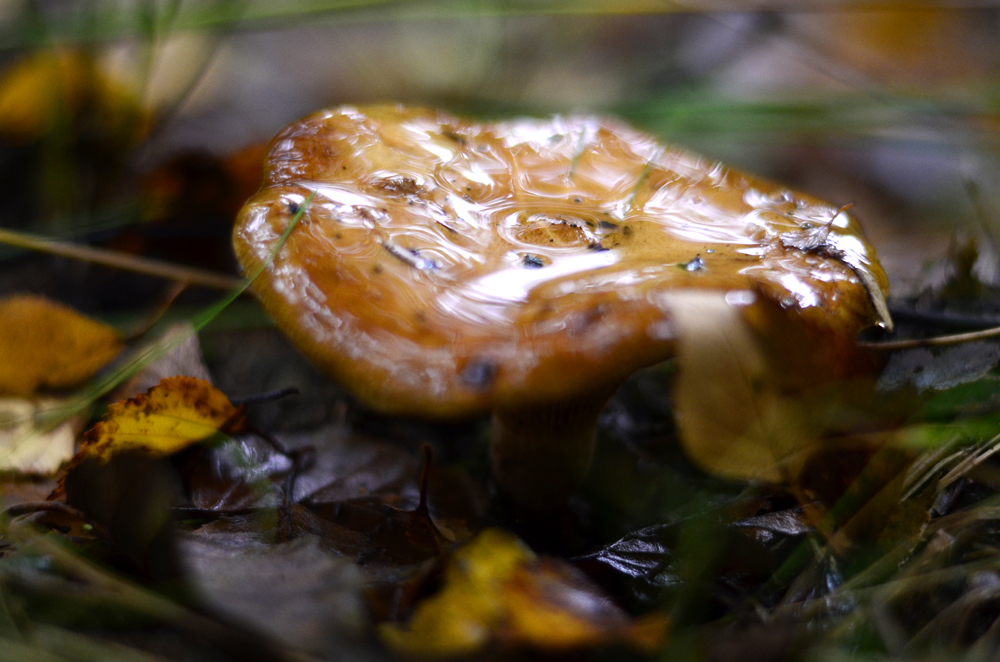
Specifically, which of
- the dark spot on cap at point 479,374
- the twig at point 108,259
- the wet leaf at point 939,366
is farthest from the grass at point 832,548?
the dark spot on cap at point 479,374

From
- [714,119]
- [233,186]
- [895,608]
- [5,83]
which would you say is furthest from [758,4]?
[5,83]

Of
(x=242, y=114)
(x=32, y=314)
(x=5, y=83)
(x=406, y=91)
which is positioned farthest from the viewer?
(x=406, y=91)

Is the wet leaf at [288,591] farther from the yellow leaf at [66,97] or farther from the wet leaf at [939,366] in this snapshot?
the yellow leaf at [66,97]

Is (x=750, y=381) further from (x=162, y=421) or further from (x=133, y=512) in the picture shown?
(x=162, y=421)

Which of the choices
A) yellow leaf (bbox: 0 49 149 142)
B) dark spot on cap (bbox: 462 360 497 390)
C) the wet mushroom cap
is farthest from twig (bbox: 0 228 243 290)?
dark spot on cap (bbox: 462 360 497 390)

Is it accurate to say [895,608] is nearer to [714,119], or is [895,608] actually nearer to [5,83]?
[714,119]

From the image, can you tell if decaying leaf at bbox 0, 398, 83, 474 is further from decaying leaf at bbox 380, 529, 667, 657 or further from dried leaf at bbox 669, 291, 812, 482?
dried leaf at bbox 669, 291, 812, 482
